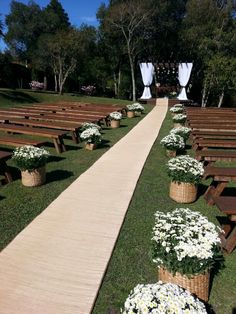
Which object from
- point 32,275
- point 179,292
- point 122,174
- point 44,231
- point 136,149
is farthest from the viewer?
point 136,149

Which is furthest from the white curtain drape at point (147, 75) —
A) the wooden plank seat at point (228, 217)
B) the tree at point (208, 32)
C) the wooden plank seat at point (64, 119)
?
the wooden plank seat at point (228, 217)

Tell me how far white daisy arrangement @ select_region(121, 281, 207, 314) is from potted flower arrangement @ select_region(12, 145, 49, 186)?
18.1ft

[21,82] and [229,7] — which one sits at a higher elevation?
[229,7]

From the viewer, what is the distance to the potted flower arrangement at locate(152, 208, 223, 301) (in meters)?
4.29

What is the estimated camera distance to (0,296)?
14.9 ft

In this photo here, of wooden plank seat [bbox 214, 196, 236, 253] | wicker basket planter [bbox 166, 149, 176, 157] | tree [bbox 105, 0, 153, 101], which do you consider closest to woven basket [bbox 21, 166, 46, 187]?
wooden plank seat [bbox 214, 196, 236, 253]

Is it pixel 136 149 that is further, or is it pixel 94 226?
pixel 136 149

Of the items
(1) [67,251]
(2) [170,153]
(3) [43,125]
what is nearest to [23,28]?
(3) [43,125]

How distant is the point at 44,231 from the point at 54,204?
4.39 feet

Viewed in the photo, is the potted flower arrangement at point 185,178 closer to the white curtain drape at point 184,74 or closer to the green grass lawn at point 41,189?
the green grass lawn at point 41,189

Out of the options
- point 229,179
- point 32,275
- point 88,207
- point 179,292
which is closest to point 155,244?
point 179,292

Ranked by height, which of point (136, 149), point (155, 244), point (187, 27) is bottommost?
point (136, 149)

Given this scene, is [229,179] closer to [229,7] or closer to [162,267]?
[162,267]

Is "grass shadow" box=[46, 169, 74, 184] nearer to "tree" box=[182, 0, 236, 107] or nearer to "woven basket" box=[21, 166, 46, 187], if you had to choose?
"woven basket" box=[21, 166, 46, 187]
